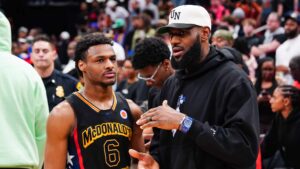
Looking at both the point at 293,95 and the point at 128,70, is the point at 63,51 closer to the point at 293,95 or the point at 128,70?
the point at 128,70

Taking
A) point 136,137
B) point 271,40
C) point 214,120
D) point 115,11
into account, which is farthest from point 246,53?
point 115,11

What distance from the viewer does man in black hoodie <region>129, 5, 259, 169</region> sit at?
11.8 ft

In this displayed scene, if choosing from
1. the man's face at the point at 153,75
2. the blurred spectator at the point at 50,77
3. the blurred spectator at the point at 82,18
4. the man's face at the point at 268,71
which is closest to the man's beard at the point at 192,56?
the man's face at the point at 153,75

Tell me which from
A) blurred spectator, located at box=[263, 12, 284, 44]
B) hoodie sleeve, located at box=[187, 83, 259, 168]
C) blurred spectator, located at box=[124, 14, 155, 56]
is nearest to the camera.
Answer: hoodie sleeve, located at box=[187, 83, 259, 168]

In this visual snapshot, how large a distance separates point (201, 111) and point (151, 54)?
2190 mm

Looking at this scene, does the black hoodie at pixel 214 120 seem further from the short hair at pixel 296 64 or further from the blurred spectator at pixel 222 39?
the blurred spectator at pixel 222 39

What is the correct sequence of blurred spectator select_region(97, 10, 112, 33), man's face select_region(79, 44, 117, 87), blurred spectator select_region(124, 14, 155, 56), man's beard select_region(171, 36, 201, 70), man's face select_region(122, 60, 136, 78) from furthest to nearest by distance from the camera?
blurred spectator select_region(97, 10, 112, 33), blurred spectator select_region(124, 14, 155, 56), man's face select_region(122, 60, 136, 78), man's face select_region(79, 44, 117, 87), man's beard select_region(171, 36, 201, 70)

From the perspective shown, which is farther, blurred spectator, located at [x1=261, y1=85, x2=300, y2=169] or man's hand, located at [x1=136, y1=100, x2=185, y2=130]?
blurred spectator, located at [x1=261, y1=85, x2=300, y2=169]

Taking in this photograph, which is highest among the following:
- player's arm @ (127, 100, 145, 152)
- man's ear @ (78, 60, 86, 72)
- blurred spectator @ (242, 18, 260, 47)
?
man's ear @ (78, 60, 86, 72)

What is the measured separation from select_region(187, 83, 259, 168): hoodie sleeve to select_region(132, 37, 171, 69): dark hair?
2244 mm

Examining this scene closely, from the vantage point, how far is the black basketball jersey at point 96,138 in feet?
14.2

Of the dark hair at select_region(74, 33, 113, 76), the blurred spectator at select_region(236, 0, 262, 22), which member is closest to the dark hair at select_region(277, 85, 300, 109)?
the dark hair at select_region(74, 33, 113, 76)

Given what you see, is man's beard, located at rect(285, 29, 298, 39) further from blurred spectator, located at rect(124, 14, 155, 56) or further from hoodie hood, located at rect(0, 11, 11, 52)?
hoodie hood, located at rect(0, 11, 11, 52)

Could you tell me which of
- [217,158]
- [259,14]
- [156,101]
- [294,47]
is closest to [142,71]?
[156,101]
